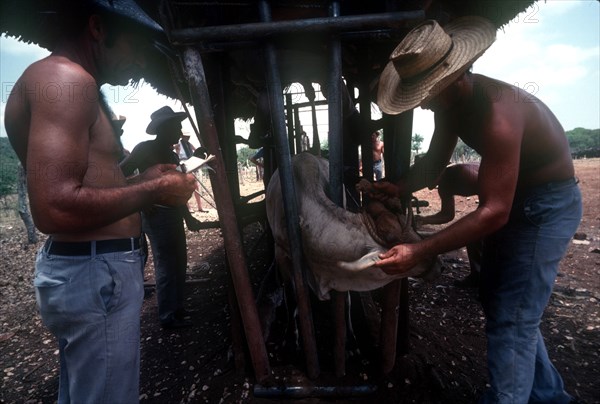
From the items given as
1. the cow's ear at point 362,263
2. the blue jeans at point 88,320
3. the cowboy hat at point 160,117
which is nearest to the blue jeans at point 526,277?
the cow's ear at point 362,263

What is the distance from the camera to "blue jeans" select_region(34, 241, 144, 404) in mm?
1418

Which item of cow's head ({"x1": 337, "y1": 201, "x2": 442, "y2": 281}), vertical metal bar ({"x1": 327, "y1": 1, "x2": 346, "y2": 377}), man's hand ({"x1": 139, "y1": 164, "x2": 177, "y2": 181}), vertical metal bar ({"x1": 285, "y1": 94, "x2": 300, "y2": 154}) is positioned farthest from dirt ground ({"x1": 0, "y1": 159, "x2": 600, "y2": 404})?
man's hand ({"x1": 139, "y1": 164, "x2": 177, "y2": 181})

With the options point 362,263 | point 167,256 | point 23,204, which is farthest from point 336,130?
point 23,204

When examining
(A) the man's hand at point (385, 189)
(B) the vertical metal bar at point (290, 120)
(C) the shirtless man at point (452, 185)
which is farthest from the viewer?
(B) the vertical metal bar at point (290, 120)

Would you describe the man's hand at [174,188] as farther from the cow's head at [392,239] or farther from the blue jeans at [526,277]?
the blue jeans at [526,277]

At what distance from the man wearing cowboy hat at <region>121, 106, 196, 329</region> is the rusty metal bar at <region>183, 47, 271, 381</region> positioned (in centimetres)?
184

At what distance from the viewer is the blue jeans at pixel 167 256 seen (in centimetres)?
373

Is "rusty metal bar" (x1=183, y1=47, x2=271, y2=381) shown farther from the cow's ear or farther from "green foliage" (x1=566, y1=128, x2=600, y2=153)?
"green foliage" (x1=566, y1=128, x2=600, y2=153)

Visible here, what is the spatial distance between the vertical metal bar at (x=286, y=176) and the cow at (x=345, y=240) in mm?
60

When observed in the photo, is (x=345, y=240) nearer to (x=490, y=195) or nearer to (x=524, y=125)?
(x=490, y=195)

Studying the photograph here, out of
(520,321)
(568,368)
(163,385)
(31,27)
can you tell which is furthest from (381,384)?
(31,27)

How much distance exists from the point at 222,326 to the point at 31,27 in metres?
3.42

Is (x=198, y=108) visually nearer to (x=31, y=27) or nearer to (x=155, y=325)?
(x=31, y=27)

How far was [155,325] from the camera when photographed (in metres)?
4.02
